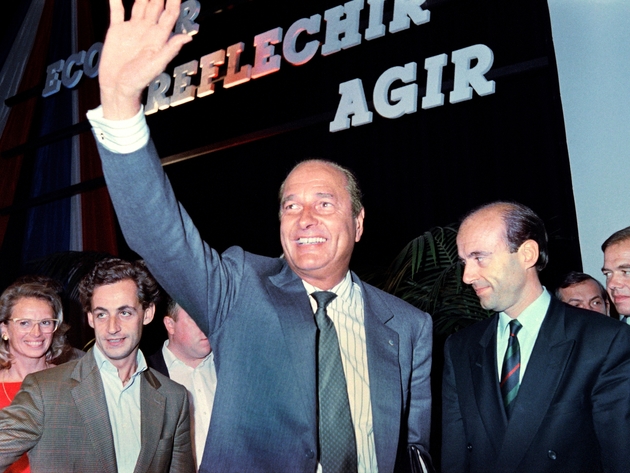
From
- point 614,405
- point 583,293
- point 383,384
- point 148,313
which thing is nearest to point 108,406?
point 148,313

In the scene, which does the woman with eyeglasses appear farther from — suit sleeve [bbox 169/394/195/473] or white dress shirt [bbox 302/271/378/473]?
white dress shirt [bbox 302/271/378/473]

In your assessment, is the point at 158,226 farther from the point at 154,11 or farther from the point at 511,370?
the point at 511,370

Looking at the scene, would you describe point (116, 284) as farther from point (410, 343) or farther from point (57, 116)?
point (57, 116)

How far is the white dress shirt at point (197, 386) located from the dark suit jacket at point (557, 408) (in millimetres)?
1278

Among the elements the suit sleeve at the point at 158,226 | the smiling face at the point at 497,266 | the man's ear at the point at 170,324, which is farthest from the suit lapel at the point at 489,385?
the man's ear at the point at 170,324

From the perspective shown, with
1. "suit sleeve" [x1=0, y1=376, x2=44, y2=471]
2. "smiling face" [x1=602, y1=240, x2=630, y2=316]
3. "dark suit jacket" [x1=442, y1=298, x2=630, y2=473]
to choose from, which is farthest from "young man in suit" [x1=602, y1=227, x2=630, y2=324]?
"suit sleeve" [x1=0, y1=376, x2=44, y2=471]

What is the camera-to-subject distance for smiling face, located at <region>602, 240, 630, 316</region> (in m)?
2.86

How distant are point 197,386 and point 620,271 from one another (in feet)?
6.37

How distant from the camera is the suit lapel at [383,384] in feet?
5.89

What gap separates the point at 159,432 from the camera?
256 cm

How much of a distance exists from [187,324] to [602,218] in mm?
2599

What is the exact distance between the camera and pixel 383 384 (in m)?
1.84

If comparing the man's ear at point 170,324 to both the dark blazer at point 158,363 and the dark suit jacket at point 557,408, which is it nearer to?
the dark blazer at point 158,363

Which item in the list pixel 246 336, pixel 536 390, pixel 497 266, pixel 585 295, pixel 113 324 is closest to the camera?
pixel 246 336
